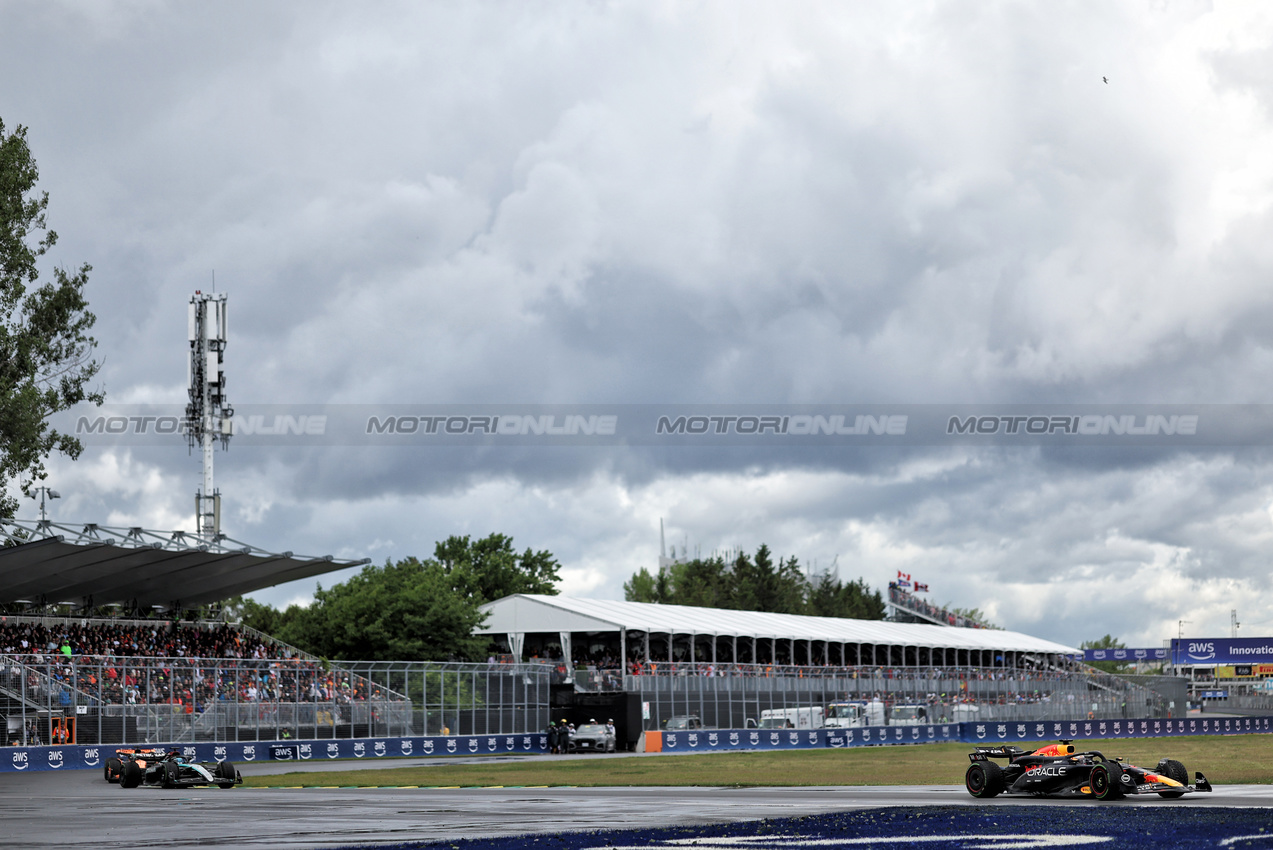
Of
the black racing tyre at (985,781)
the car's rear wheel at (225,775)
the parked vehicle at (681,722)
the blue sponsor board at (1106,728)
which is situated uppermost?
the black racing tyre at (985,781)

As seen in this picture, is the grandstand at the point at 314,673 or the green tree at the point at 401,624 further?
the green tree at the point at 401,624

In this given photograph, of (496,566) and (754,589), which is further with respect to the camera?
(754,589)

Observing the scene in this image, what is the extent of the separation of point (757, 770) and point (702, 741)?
60.8ft

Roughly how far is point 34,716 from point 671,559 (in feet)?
469

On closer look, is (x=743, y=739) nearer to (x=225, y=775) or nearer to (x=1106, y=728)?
(x=1106, y=728)

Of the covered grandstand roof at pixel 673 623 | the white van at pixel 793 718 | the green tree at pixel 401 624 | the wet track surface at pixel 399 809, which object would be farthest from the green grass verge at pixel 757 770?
the green tree at pixel 401 624

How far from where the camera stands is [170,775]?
31328 mm

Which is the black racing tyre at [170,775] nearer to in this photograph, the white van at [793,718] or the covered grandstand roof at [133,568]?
the covered grandstand roof at [133,568]

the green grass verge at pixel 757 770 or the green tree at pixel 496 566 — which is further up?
the green tree at pixel 496 566

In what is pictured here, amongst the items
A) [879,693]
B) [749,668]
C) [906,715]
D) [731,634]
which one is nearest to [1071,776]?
[749,668]

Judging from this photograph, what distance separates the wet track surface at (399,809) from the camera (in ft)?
55.7

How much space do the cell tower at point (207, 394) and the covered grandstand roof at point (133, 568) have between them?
318 inches

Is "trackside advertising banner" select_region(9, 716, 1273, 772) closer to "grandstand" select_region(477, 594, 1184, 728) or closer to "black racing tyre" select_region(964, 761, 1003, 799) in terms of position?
"grandstand" select_region(477, 594, 1184, 728)

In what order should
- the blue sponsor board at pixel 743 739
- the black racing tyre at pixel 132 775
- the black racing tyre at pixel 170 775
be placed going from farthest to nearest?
the blue sponsor board at pixel 743 739 → the black racing tyre at pixel 132 775 → the black racing tyre at pixel 170 775
